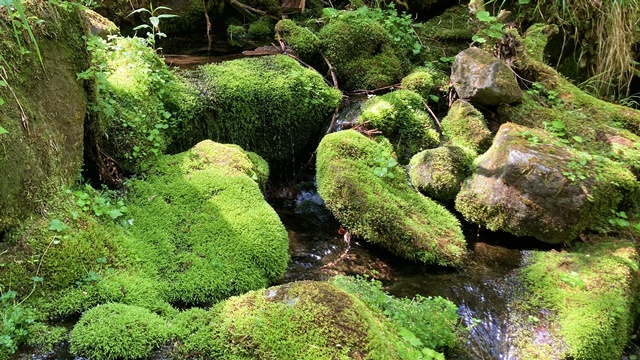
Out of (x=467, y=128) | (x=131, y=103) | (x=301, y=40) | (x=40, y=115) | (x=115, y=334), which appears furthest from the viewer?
(x=301, y=40)

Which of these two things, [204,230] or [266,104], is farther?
[266,104]

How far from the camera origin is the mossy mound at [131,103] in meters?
3.72

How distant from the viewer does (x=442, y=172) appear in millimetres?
4891

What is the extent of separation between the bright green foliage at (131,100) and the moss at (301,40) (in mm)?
2006

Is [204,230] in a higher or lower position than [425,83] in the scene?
lower

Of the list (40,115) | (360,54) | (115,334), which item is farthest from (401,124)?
(115,334)

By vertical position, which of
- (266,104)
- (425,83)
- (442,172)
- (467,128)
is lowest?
(442,172)

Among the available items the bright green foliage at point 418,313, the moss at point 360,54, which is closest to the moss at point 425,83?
the moss at point 360,54

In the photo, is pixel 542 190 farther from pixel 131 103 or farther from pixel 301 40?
pixel 131 103

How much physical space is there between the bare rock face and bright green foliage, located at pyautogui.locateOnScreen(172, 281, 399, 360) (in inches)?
154

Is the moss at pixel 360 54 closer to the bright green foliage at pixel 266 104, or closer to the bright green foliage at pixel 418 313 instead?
the bright green foliage at pixel 266 104

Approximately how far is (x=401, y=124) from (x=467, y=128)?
0.78 metres

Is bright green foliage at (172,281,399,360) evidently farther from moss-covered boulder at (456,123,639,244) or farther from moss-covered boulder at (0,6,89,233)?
moss-covered boulder at (456,123,639,244)

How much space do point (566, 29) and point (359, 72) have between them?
3.47 metres
